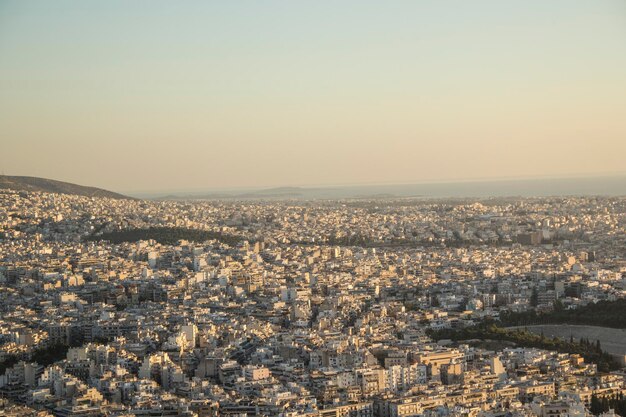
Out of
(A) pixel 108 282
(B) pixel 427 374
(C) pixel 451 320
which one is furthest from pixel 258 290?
(B) pixel 427 374

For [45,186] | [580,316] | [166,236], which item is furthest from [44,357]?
[45,186]

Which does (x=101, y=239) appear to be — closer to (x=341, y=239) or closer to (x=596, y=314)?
(x=341, y=239)

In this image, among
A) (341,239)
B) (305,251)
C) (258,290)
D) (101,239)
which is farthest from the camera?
(341,239)

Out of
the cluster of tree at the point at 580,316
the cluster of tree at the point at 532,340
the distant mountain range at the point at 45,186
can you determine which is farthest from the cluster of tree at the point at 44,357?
the distant mountain range at the point at 45,186

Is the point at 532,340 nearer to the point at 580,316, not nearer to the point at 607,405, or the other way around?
the point at 580,316

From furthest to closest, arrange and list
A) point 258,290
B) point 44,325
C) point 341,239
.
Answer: point 341,239, point 258,290, point 44,325

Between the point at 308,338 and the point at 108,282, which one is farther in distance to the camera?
the point at 108,282
